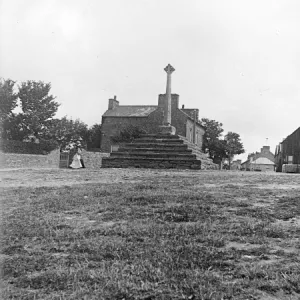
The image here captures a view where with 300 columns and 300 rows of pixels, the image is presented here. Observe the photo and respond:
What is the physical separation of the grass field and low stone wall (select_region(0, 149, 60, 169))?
843 inches

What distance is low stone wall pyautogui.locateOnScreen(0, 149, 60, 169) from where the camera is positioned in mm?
26913

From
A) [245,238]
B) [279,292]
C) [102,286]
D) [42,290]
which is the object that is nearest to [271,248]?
[245,238]

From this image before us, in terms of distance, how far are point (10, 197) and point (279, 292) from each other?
5.93 m

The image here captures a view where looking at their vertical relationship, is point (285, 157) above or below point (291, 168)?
above

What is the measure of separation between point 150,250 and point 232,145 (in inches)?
2589

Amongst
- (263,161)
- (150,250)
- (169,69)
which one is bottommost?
(150,250)

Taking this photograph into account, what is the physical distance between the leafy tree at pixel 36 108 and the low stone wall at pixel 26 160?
976cm

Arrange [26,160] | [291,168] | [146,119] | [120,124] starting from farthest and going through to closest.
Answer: [120,124] → [146,119] → [291,168] → [26,160]

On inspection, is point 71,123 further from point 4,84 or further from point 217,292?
point 217,292

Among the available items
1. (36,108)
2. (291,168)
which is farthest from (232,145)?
(36,108)

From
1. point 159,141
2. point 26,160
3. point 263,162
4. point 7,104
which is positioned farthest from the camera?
point 263,162

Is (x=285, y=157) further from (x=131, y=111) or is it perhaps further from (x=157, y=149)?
(x=157, y=149)

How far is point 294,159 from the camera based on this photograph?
48.4 m

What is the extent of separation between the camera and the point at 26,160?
29312 mm
